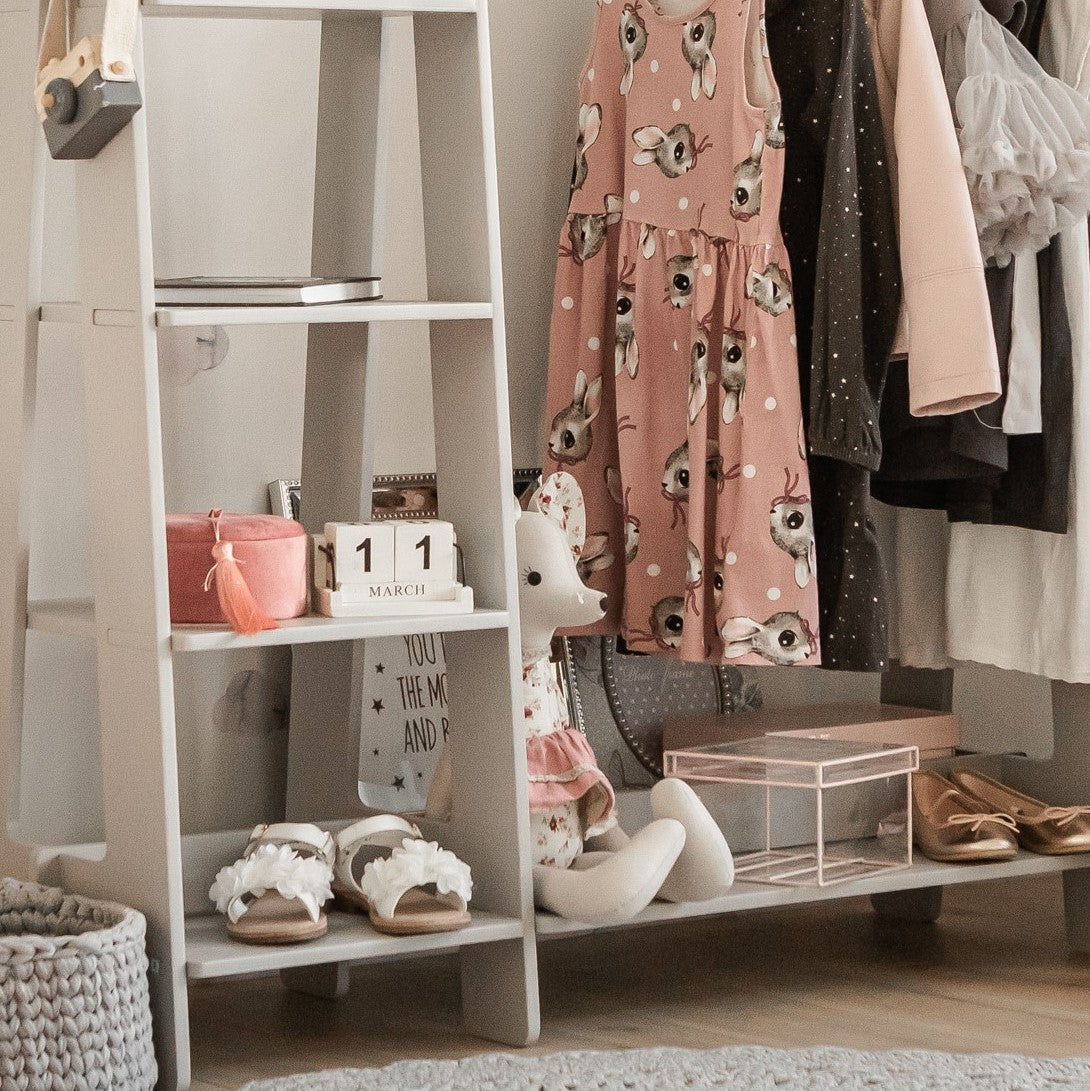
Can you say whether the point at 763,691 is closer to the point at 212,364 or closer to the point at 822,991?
the point at 822,991

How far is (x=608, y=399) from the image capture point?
7.52ft

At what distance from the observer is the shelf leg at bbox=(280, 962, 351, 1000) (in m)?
2.12

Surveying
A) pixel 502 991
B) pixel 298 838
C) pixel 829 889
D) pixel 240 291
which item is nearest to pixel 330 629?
pixel 298 838

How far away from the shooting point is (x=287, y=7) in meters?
1.77

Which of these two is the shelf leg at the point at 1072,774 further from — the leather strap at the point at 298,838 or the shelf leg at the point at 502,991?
the leather strap at the point at 298,838

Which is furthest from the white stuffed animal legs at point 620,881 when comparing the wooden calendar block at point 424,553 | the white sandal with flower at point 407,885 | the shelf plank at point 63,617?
the shelf plank at point 63,617

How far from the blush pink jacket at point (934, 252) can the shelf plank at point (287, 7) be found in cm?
57

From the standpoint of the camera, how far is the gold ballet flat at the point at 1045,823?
86.2 inches

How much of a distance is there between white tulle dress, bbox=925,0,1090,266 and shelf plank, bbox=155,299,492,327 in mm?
654

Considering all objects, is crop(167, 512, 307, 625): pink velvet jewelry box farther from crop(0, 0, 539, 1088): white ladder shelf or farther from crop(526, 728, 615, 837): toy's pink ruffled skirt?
crop(526, 728, 615, 837): toy's pink ruffled skirt

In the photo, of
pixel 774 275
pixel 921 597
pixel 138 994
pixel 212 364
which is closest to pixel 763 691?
pixel 921 597

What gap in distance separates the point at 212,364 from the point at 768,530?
29.4 inches

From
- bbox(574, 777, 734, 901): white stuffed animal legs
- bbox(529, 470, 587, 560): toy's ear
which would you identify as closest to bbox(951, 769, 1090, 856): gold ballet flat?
bbox(574, 777, 734, 901): white stuffed animal legs

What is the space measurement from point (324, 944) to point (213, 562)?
41cm
